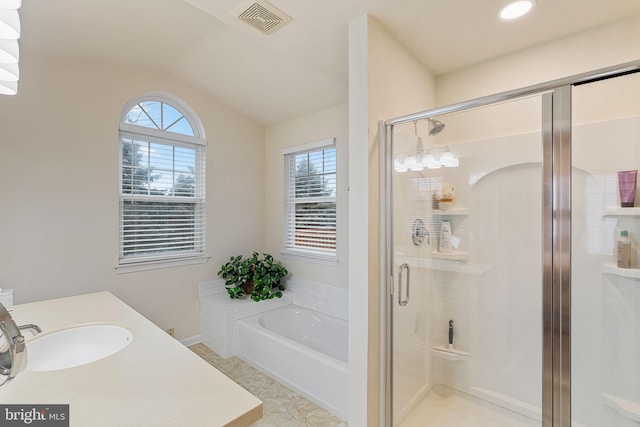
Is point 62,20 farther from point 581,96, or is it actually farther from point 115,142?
point 581,96

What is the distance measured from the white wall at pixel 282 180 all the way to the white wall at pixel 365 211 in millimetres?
1239

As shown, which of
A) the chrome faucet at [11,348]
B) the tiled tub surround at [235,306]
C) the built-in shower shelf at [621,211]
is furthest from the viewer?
the tiled tub surround at [235,306]

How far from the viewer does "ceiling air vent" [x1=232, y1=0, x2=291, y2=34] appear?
1609mm

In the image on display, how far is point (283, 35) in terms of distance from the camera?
6.16 feet

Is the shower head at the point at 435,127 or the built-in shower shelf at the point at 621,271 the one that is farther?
the shower head at the point at 435,127

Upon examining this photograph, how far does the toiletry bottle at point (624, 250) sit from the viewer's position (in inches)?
61.3

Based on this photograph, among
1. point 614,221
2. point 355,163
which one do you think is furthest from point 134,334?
point 614,221

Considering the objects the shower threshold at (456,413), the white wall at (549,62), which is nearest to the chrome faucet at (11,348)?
the shower threshold at (456,413)

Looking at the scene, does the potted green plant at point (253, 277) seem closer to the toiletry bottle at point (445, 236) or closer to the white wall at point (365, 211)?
the white wall at point (365, 211)

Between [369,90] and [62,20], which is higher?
[62,20]

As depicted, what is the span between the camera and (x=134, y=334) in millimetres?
1349

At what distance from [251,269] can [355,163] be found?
6.82 ft

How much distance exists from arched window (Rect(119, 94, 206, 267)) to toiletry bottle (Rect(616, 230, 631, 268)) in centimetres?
330

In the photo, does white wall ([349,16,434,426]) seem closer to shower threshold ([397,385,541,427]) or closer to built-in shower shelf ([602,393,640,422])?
shower threshold ([397,385,541,427])
